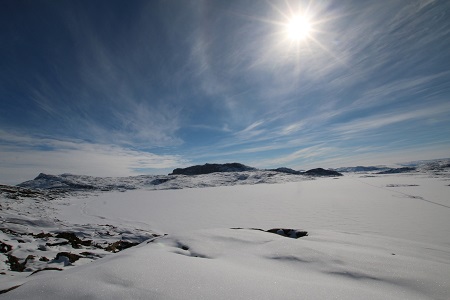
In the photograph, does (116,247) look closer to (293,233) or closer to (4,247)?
(4,247)

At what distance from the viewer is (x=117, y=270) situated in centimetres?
250

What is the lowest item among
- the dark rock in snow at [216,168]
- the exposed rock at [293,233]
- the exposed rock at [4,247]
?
the exposed rock at [4,247]

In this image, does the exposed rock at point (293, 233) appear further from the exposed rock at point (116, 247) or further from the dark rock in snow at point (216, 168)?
the dark rock in snow at point (216, 168)

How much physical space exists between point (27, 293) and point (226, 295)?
1882 millimetres

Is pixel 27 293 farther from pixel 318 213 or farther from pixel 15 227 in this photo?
pixel 318 213

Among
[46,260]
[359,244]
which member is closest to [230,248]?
[359,244]

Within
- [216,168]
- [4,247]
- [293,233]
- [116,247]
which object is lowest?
[116,247]

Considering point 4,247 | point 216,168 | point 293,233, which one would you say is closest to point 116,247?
point 4,247

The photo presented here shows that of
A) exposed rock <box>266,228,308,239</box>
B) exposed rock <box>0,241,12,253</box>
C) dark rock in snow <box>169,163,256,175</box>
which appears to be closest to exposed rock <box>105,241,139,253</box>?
exposed rock <box>0,241,12,253</box>

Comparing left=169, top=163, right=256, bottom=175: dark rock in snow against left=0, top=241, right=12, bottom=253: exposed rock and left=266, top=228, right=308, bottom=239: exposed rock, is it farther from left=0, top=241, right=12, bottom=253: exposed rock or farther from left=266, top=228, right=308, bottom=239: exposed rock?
left=0, top=241, right=12, bottom=253: exposed rock

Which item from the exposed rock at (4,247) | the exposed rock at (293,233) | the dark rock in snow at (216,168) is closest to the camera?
the exposed rock at (4,247)

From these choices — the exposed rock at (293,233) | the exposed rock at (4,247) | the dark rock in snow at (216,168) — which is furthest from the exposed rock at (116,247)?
the dark rock in snow at (216,168)

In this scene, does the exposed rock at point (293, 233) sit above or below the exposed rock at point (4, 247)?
above

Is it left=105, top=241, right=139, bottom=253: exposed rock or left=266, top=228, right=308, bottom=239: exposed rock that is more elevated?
left=266, top=228, right=308, bottom=239: exposed rock
